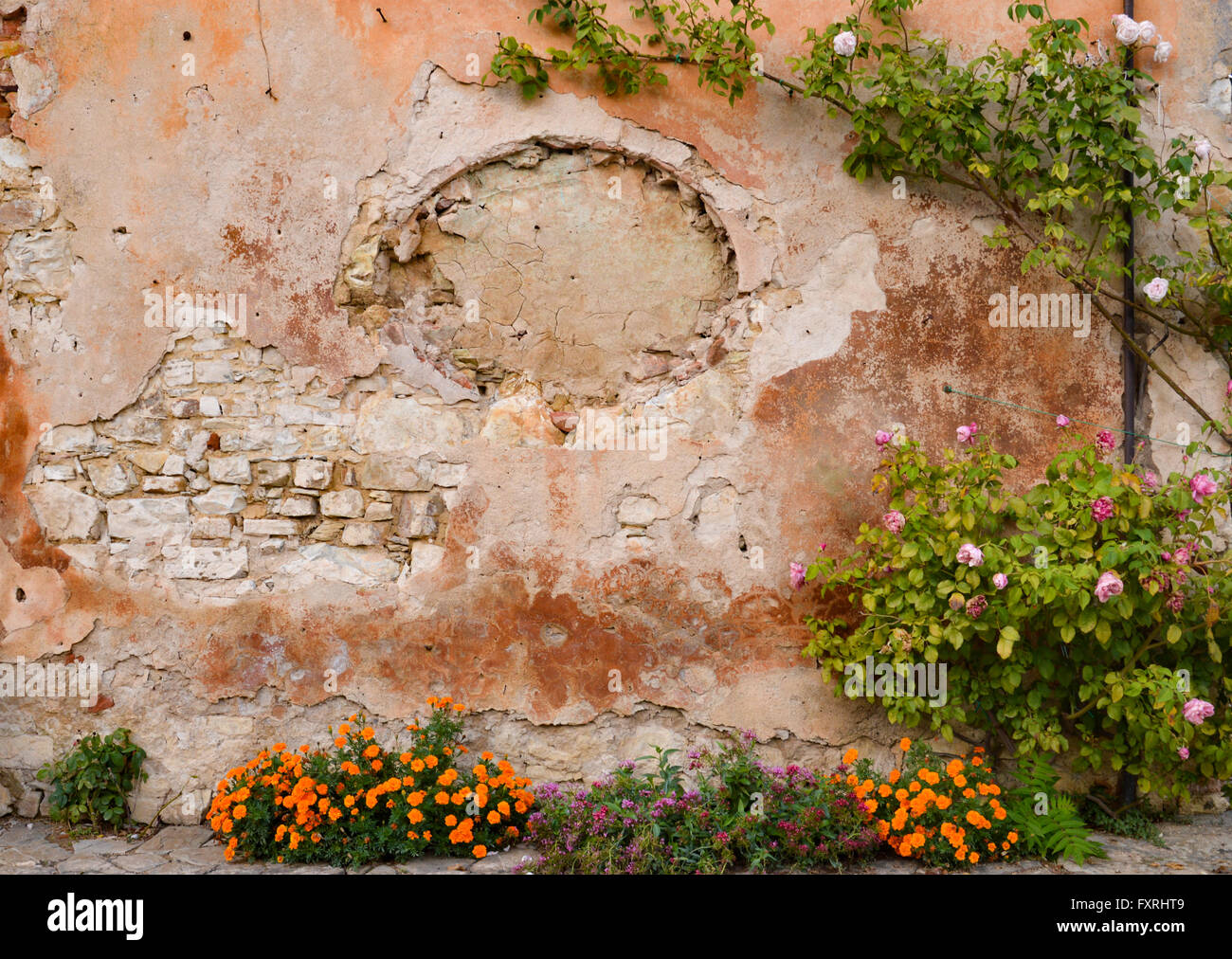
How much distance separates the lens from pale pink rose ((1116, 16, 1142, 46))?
11.2 ft

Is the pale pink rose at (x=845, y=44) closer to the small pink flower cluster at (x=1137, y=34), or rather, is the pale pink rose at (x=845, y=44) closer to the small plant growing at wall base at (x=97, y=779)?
the small pink flower cluster at (x=1137, y=34)

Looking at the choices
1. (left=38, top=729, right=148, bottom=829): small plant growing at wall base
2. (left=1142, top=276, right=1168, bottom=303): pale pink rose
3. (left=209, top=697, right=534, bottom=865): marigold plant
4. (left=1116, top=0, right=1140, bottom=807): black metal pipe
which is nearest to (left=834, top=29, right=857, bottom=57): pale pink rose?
(left=1116, top=0, right=1140, bottom=807): black metal pipe

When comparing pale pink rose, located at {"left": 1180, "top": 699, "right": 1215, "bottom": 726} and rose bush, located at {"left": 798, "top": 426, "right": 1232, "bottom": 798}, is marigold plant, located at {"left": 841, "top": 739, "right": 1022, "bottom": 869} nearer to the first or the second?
rose bush, located at {"left": 798, "top": 426, "right": 1232, "bottom": 798}

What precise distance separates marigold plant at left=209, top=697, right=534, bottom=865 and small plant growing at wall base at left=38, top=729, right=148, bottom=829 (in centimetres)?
40

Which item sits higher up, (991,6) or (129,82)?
(991,6)

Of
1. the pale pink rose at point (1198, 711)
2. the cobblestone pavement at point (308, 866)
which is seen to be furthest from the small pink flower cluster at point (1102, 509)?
the cobblestone pavement at point (308, 866)

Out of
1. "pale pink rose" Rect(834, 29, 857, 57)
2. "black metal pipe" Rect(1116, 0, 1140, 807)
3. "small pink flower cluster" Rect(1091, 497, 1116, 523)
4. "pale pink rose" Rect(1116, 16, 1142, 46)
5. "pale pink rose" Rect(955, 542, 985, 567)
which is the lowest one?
"pale pink rose" Rect(955, 542, 985, 567)

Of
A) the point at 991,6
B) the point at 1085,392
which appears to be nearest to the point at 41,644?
the point at 1085,392

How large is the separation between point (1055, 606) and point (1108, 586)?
13.1 inches

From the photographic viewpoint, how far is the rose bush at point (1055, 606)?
314cm

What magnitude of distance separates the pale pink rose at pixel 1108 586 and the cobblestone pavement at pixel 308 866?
38.4 inches

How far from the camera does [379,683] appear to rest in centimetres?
364

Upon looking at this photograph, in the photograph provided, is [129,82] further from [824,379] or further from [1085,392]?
[1085,392]

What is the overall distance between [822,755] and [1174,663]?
137cm
